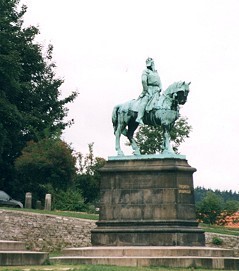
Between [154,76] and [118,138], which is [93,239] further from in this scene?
[154,76]

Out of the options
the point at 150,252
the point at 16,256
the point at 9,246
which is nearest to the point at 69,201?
the point at 150,252

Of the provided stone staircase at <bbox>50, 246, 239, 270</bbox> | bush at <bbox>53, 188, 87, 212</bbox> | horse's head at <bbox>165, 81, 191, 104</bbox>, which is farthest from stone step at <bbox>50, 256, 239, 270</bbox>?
bush at <bbox>53, 188, 87, 212</bbox>

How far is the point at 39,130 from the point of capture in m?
56.4

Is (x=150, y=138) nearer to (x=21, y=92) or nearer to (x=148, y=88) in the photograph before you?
(x=21, y=92)

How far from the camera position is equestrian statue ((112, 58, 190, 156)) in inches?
1222

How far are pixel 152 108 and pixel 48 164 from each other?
2058 centimetres

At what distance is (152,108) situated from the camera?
31.1m

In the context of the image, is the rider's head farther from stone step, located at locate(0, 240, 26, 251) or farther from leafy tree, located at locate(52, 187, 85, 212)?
leafy tree, located at locate(52, 187, 85, 212)

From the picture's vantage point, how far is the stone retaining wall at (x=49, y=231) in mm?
40656

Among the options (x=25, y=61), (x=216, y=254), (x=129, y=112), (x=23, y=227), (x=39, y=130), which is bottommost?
(x=216, y=254)

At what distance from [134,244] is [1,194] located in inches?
857

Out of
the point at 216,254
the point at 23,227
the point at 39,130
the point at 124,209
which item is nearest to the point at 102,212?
the point at 124,209

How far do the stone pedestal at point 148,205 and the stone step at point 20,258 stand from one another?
4.42 m

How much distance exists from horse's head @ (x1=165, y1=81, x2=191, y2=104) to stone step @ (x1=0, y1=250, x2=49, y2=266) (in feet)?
26.0
